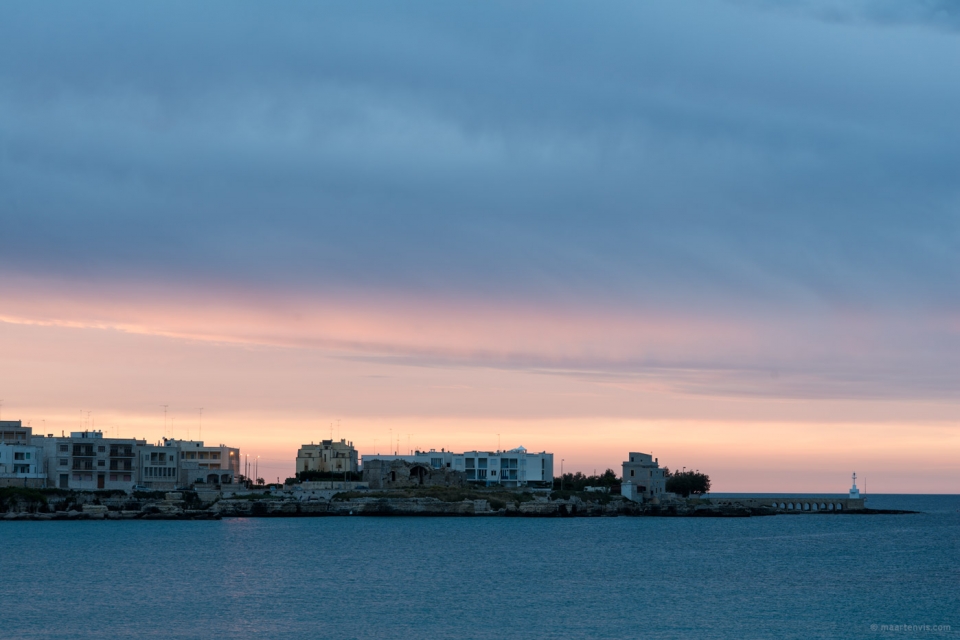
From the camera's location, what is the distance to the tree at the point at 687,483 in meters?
186

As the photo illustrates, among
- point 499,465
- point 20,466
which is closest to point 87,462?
point 20,466

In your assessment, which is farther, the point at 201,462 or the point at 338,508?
the point at 201,462

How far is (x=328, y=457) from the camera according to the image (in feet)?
545

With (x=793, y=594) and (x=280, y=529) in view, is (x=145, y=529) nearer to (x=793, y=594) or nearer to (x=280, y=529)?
(x=280, y=529)

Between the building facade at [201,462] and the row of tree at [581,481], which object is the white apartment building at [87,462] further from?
the row of tree at [581,481]

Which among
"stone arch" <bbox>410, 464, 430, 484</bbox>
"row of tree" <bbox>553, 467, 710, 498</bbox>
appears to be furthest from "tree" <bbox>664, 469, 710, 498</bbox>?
"stone arch" <bbox>410, 464, 430, 484</bbox>

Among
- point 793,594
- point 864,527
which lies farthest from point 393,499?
point 793,594

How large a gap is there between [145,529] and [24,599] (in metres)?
54.1

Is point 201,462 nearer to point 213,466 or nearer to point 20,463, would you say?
point 213,466

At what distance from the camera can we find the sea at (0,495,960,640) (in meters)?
54.3

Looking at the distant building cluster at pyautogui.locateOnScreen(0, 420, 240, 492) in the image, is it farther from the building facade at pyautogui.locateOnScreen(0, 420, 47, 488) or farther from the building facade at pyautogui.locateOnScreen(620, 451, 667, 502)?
the building facade at pyautogui.locateOnScreen(620, 451, 667, 502)

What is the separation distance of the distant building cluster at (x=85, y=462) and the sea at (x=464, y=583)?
550 inches

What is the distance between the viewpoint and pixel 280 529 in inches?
4633

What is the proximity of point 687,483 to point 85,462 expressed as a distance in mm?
94145
